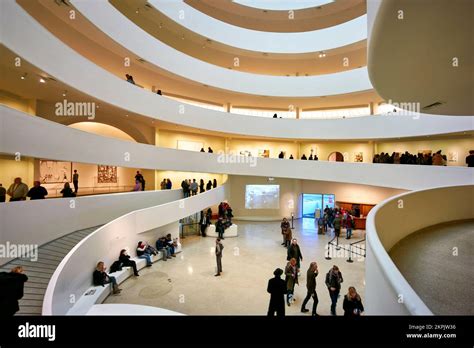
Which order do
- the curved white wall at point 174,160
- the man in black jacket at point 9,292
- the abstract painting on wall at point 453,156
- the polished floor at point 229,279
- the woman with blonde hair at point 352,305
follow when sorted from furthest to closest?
the abstract painting on wall at point 453,156 < the polished floor at point 229,279 < the curved white wall at point 174,160 < the woman with blonde hair at point 352,305 < the man in black jacket at point 9,292

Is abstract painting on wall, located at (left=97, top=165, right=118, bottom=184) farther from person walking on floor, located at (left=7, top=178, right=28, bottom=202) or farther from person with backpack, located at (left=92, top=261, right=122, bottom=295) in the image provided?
person with backpack, located at (left=92, top=261, right=122, bottom=295)

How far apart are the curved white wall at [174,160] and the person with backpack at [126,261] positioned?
411cm

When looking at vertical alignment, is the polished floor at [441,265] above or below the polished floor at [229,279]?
above

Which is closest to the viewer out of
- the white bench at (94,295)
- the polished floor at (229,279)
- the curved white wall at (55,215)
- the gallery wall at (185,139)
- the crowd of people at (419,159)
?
the curved white wall at (55,215)

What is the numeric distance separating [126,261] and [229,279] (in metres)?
4.41

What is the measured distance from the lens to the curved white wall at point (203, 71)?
41.4ft

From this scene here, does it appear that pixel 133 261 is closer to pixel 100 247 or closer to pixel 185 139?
pixel 100 247

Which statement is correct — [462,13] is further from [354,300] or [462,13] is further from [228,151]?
[228,151]

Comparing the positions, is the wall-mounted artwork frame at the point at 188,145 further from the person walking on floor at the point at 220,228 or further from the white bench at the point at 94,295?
the white bench at the point at 94,295

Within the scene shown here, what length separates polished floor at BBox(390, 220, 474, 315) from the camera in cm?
346

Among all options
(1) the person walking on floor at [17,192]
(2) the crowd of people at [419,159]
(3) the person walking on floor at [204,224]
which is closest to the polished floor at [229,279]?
(3) the person walking on floor at [204,224]

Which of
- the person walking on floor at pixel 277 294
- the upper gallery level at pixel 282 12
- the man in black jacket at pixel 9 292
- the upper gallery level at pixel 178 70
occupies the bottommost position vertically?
the person walking on floor at pixel 277 294

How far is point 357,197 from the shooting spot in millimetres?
20641

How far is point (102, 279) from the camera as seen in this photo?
8.80m
